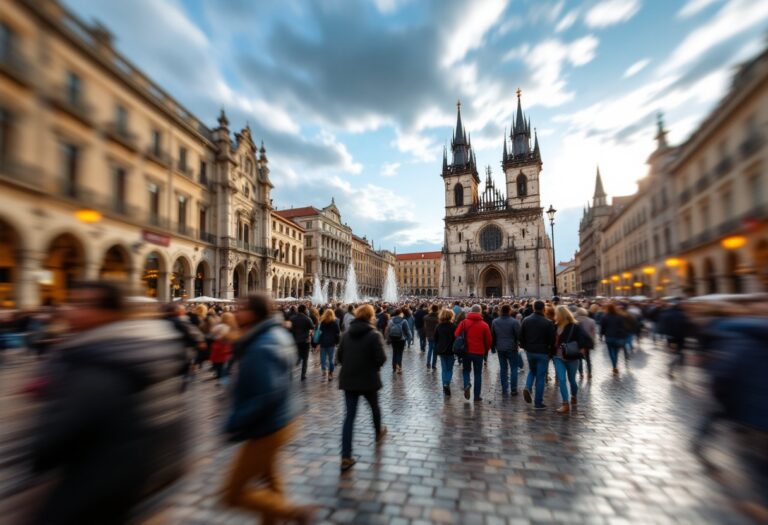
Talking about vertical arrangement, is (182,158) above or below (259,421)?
above

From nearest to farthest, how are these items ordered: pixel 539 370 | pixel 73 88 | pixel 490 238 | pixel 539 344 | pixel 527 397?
1. pixel 539 344
2. pixel 539 370
3. pixel 527 397
4. pixel 73 88
5. pixel 490 238

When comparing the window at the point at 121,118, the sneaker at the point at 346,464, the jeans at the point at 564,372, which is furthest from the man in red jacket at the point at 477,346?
the window at the point at 121,118

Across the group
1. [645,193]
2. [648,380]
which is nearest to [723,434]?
[648,380]

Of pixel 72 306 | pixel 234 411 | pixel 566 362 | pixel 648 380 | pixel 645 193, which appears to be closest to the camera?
pixel 72 306

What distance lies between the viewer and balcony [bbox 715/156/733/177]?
20.0m

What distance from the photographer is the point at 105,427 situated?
179 centimetres

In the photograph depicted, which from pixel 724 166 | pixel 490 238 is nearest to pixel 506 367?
pixel 724 166

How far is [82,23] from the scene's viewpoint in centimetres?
1588

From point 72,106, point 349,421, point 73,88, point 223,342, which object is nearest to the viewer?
point 349,421

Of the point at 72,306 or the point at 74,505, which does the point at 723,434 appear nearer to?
the point at 74,505

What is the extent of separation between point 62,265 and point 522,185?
65562mm

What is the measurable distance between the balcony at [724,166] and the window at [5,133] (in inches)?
1319

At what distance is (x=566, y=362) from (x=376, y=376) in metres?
4.22

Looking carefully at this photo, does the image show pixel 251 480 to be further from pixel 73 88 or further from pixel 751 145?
pixel 751 145
